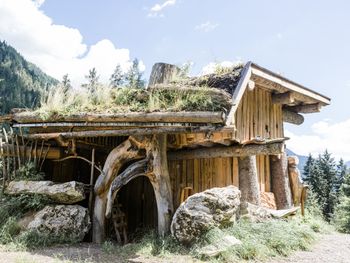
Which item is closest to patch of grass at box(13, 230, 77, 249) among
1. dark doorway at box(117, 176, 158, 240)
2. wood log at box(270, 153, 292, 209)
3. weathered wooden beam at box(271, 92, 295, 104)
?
dark doorway at box(117, 176, 158, 240)

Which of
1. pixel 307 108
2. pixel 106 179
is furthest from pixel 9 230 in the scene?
pixel 307 108

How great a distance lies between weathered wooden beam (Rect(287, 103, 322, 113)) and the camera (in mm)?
10373

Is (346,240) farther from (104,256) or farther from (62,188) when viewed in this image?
(62,188)

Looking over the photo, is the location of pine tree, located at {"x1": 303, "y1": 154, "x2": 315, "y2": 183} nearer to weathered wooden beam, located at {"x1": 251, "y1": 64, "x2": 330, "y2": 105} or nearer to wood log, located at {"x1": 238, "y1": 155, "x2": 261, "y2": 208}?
weathered wooden beam, located at {"x1": 251, "y1": 64, "x2": 330, "y2": 105}

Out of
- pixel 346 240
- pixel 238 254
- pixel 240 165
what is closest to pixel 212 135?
pixel 240 165

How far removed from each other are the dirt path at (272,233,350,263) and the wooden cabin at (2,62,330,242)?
1.69 metres

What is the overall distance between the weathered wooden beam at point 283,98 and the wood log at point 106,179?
4.10 m

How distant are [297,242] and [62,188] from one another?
17.7 feet

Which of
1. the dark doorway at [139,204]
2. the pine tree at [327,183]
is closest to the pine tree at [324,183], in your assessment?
the pine tree at [327,183]

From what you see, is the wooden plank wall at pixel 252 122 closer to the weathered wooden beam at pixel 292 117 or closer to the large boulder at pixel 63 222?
the weathered wooden beam at pixel 292 117

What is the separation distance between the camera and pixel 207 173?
9094 mm

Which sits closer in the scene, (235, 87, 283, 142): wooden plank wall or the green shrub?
the green shrub

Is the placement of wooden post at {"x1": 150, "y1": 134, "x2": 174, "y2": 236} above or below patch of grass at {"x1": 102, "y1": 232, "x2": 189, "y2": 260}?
above

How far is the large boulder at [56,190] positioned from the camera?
8.00 m
